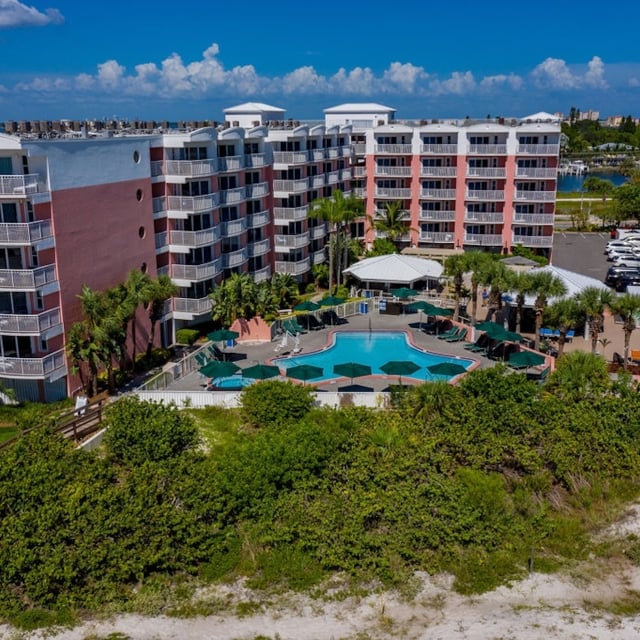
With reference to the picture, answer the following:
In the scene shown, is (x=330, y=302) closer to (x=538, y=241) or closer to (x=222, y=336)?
(x=222, y=336)

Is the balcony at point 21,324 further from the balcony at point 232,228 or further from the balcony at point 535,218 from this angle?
the balcony at point 535,218

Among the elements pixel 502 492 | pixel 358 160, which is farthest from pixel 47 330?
pixel 358 160

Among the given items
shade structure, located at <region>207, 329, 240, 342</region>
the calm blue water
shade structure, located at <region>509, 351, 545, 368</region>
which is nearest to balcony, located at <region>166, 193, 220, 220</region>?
shade structure, located at <region>207, 329, 240, 342</region>

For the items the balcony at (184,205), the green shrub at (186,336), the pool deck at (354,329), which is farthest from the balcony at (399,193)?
the green shrub at (186,336)

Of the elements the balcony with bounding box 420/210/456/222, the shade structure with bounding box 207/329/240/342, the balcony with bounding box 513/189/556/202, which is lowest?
the shade structure with bounding box 207/329/240/342

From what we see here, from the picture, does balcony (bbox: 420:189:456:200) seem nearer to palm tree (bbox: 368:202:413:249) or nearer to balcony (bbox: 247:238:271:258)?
palm tree (bbox: 368:202:413:249)

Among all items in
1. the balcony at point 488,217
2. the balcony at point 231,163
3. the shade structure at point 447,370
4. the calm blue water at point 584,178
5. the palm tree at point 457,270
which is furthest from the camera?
the calm blue water at point 584,178
